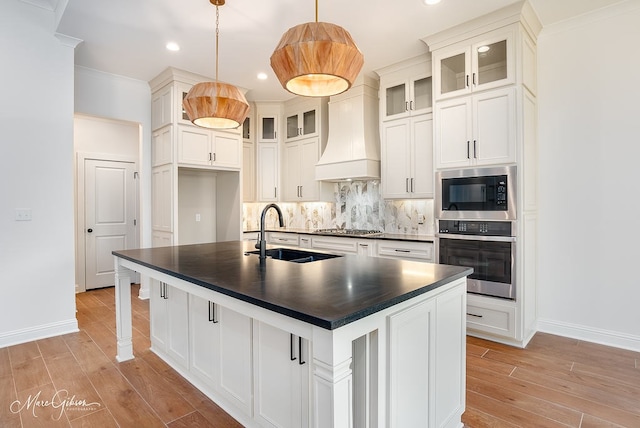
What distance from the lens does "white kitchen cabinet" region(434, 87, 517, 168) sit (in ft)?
9.97

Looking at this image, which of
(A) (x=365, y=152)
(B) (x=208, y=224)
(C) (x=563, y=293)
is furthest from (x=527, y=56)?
(B) (x=208, y=224)

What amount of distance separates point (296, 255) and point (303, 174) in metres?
2.72

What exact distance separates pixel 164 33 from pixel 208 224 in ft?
9.42

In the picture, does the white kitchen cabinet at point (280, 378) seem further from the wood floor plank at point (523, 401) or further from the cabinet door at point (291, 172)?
the cabinet door at point (291, 172)

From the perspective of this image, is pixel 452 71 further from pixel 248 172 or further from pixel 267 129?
pixel 248 172

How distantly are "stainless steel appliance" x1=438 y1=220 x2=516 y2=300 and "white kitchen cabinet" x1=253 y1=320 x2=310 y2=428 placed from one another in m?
2.27

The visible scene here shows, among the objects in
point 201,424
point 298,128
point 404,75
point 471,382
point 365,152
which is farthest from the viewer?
point 298,128

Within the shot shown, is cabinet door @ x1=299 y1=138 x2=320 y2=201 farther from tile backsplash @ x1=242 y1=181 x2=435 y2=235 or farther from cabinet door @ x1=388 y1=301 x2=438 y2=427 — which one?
cabinet door @ x1=388 y1=301 x2=438 y2=427

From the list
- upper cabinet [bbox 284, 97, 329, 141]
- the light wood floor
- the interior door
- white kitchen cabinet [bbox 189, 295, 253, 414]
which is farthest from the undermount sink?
the interior door

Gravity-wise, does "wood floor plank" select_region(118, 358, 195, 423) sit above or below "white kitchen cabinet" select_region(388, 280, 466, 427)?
below

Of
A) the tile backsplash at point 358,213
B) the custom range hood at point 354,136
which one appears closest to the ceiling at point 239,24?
the custom range hood at point 354,136

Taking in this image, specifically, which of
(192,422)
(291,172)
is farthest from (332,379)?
(291,172)

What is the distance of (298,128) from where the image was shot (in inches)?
211

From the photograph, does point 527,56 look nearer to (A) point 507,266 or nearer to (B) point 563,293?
(A) point 507,266
